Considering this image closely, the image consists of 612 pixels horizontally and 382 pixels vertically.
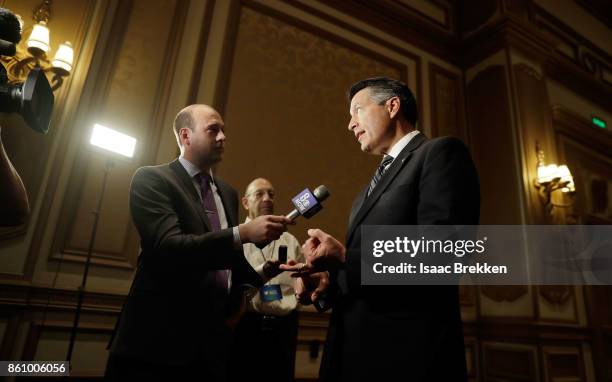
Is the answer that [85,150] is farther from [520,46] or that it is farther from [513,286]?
[520,46]

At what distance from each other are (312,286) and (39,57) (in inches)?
Answer: 77.2

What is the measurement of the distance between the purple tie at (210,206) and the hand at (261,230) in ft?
0.73

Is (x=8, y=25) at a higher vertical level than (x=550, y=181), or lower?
lower

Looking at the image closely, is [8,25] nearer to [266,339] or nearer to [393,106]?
[393,106]

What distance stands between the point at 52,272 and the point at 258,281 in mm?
1262

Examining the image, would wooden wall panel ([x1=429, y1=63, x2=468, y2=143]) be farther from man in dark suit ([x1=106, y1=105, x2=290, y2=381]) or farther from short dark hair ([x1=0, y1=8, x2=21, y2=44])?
short dark hair ([x1=0, y1=8, x2=21, y2=44])

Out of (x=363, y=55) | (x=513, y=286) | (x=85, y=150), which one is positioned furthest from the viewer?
(x=363, y=55)

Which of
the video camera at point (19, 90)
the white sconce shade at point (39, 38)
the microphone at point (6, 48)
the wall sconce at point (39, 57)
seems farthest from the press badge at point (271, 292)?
the white sconce shade at point (39, 38)

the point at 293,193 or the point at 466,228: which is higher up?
the point at 293,193

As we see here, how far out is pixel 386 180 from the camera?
3.52ft

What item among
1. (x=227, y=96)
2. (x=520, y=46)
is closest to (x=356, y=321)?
(x=227, y=96)

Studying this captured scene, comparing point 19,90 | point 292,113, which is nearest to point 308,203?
point 19,90

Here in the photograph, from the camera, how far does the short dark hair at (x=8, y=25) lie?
Result: 77cm

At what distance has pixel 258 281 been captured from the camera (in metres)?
1.40
